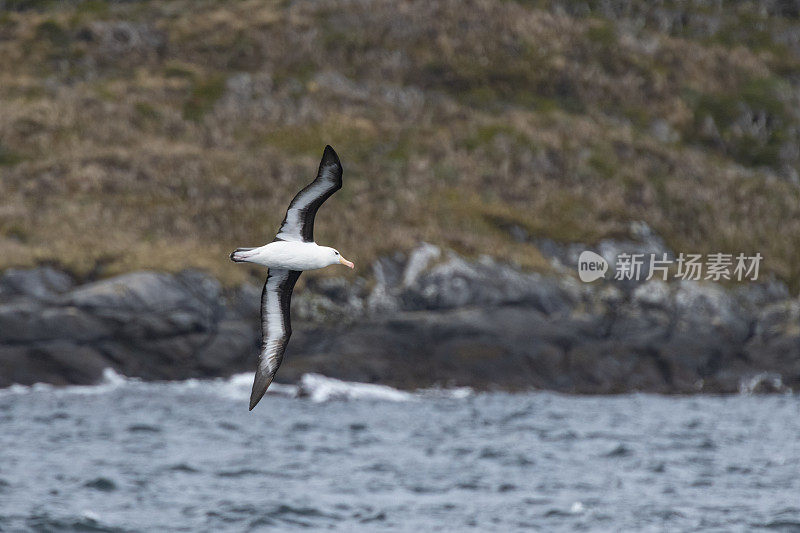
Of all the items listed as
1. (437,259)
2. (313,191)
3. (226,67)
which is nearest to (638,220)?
(437,259)

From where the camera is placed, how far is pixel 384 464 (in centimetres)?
2122

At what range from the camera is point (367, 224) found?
46.0 meters

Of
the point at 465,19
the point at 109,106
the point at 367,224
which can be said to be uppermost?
the point at 465,19

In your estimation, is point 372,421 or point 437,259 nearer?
point 372,421

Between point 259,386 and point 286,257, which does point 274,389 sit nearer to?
point 259,386

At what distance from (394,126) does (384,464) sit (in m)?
39.7

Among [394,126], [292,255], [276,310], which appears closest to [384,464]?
[276,310]

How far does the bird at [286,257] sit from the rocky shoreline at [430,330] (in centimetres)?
2491

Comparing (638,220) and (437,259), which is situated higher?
(638,220)

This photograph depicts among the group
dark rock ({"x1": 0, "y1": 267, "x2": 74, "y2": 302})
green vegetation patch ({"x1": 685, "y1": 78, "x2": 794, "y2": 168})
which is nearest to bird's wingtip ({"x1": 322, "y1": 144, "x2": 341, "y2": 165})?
dark rock ({"x1": 0, "y1": 267, "x2": 74, "y2": 302})

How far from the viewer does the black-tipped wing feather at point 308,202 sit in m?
11.4

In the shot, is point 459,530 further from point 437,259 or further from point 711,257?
point 711,257

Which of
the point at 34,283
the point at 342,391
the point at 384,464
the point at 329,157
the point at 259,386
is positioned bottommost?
the point at 384,464

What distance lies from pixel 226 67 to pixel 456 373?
116 feet
